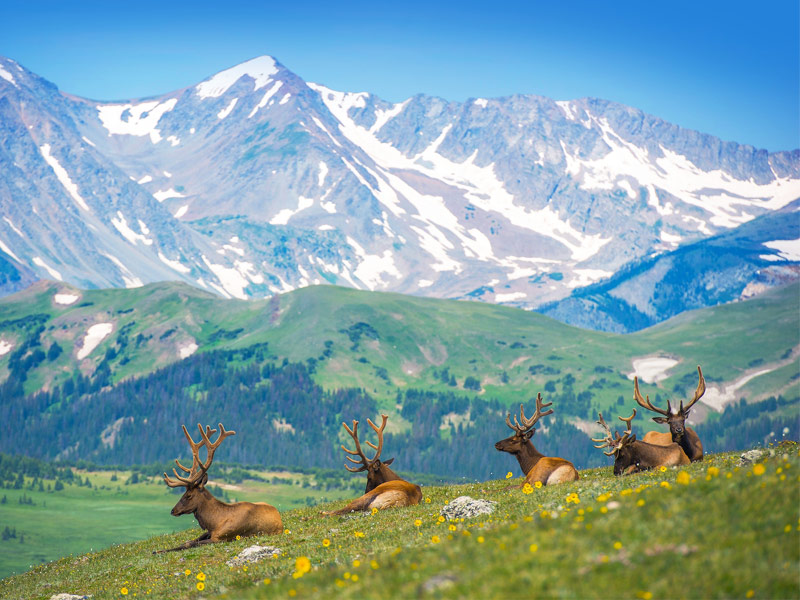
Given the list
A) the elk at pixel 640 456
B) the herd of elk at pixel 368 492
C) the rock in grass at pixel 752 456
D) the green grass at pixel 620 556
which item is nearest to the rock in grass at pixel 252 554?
the green grass at pixel 620 556

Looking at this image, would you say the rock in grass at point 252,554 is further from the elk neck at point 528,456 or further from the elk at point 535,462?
the elk neck at point 528,456

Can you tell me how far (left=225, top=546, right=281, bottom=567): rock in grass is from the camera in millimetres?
28812

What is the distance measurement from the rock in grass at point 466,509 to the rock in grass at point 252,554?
596 cm

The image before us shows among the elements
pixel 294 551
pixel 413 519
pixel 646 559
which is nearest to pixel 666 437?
pixel 413 519

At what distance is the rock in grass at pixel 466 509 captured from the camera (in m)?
29.0

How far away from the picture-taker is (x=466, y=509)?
2964cm

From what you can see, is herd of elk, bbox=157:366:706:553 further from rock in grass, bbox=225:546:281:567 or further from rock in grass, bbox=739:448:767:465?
rock in grass, bbox=225:546:281:567

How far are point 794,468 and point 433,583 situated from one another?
30.1ft

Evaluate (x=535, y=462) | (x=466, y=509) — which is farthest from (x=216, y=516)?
(x=535, y=462)

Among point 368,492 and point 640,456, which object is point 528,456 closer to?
point 640,456

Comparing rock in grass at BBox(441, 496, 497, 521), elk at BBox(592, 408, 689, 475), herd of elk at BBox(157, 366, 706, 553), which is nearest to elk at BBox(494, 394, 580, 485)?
herd of elk at BBox(157, 366, 706, 553)

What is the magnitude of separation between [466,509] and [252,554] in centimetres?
740

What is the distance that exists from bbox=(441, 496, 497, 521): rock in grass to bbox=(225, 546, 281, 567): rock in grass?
235 inches

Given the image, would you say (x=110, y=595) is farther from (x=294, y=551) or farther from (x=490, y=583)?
(x=490, y=583)
